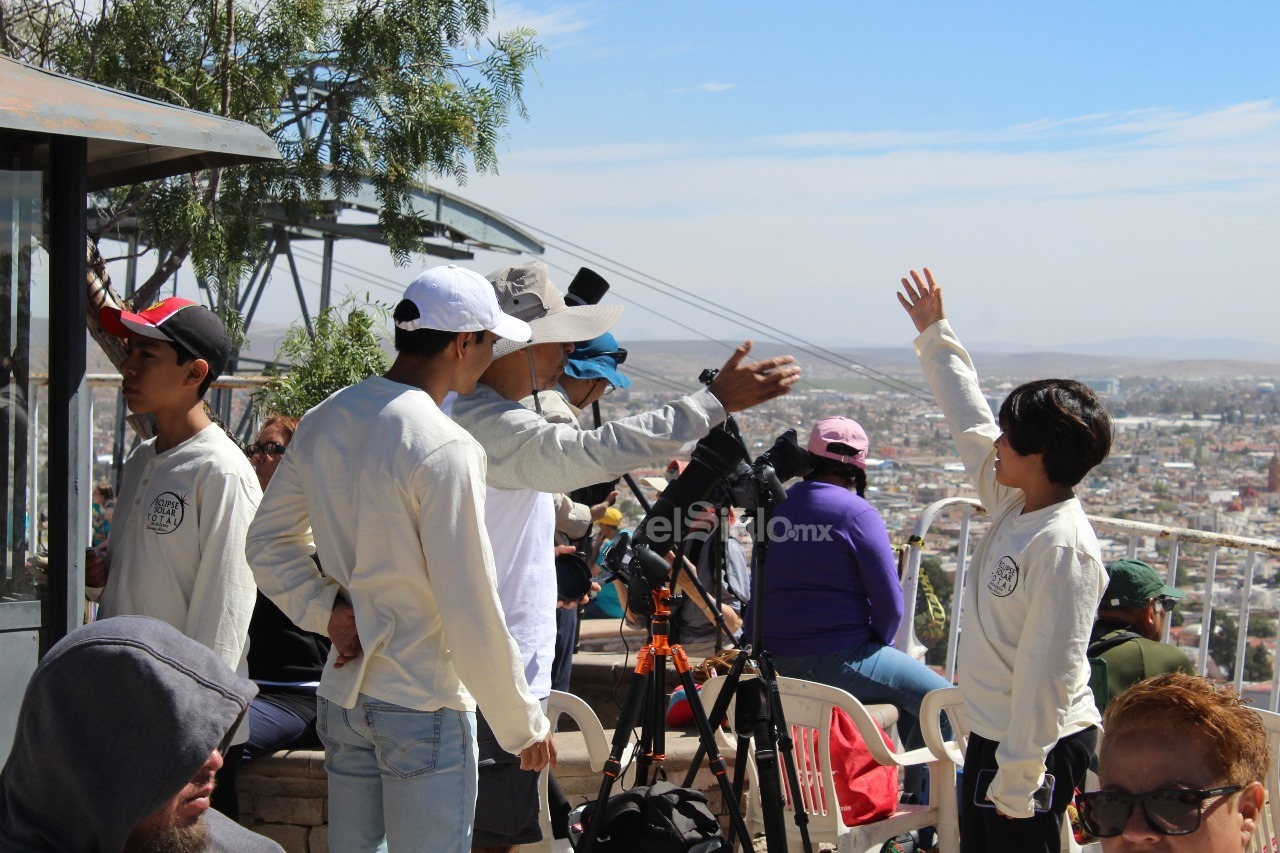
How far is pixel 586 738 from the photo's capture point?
3889mm

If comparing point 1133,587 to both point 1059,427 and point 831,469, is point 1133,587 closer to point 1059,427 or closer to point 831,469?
point 831,469

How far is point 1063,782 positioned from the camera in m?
2.99

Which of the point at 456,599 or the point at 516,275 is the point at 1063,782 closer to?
the point at 456,599

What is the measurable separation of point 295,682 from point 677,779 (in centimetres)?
137

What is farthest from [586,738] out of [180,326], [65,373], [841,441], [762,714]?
[65,373]

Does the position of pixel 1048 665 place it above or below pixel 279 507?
below

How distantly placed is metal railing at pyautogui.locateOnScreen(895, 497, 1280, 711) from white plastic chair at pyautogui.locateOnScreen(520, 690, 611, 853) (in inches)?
69.1

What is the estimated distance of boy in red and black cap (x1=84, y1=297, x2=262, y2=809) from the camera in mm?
3258

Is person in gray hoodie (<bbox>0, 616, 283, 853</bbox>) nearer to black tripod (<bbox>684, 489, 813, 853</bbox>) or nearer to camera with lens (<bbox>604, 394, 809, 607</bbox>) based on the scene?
camera with lens (<bbox>604, 394, 809, 607</bbox>)

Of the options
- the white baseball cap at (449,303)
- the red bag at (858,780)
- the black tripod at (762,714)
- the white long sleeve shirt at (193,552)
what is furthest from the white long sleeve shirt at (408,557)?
the red bag at (858,780)

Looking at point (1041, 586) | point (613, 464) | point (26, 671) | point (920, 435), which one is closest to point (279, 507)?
point (613, 464)

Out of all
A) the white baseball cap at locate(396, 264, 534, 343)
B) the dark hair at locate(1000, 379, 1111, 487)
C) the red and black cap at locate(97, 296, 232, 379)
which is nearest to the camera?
the white baseball cap at locate(396, 264, 534, 343)

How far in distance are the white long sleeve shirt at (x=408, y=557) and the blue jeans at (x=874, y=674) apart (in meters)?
2.19

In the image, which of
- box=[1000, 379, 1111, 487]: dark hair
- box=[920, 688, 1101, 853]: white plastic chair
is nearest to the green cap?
box=[920, 688, 1101, 853]: white plastic chair
